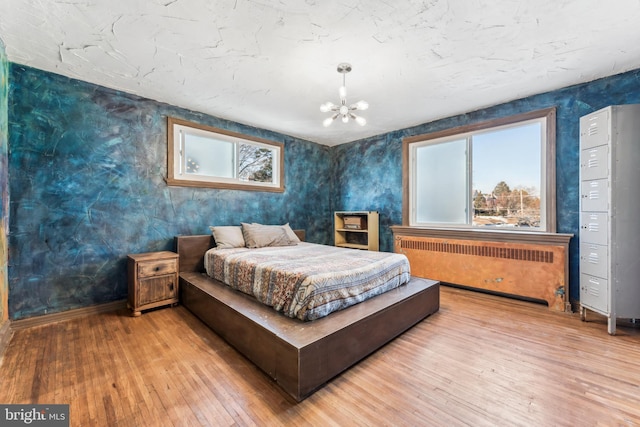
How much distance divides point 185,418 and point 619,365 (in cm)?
296

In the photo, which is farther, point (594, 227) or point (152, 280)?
point (152, 280)

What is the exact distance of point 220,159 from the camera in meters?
4.06

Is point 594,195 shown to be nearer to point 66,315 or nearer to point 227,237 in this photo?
point 227,237

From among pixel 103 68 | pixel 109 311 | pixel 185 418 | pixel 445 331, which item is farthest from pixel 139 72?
pixel 445 331

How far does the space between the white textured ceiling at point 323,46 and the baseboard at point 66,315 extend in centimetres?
247

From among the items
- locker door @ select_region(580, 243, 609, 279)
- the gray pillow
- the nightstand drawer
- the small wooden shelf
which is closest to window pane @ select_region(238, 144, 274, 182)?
the gray pillow

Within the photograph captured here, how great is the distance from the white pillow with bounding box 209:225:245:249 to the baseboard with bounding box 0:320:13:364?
1.92m

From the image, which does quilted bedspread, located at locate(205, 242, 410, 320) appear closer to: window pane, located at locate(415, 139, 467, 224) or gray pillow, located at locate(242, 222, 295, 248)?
gray pillow, located at locate(242, 222, 295, 248)

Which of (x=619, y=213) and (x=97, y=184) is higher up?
(x=97, y=184)

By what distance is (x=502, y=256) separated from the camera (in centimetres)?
335

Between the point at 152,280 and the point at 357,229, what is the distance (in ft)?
10.6

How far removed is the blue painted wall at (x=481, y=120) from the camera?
9.29 feet

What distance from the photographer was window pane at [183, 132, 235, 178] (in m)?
3.73

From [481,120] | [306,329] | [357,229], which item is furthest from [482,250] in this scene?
[306,329]
